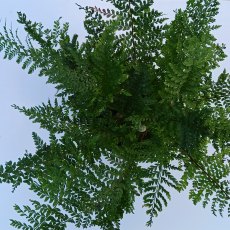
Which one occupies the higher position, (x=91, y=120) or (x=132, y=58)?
(x=132, y=58)

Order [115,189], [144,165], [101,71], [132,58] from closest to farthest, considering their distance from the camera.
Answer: [101,71] → [115,189] → [132,58] → [144,165]

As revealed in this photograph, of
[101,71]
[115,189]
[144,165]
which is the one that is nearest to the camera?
[101,71]

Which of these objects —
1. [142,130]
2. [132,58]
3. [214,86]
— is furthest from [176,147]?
[132,58]

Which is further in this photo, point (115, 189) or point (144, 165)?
point (144, 165)

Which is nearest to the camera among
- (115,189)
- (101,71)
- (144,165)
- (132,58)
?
(101,71)

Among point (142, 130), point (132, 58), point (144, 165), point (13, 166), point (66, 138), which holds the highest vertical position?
point (132, 58)

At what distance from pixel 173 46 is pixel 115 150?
0.40 metres

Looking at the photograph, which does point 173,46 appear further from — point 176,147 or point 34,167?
point 34,167

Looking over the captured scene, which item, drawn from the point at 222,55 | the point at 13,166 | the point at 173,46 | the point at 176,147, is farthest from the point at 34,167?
the point at 222,55

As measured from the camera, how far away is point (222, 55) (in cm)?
136

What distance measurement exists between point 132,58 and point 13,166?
1.90 ft

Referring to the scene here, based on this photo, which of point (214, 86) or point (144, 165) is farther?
point (144, 165)

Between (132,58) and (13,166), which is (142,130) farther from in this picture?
(13,166)

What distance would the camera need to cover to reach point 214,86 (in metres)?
1.39
